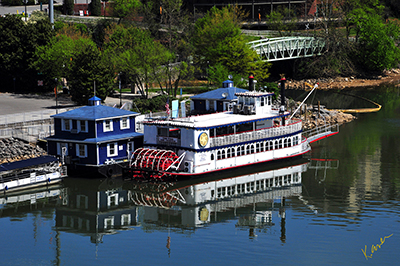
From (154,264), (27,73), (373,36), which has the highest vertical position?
(373,36)

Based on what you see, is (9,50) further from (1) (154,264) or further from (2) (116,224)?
(1) (154,264)

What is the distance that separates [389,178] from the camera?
65812 millimetres

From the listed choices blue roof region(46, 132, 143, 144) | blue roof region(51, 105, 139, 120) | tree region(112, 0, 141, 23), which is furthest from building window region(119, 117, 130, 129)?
tree region(112, 0, 141, 23)

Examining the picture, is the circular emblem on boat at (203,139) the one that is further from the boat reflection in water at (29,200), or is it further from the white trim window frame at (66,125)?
the boat reflection in water at (29,200)

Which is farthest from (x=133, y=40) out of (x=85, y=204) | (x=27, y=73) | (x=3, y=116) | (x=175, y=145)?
(x=85, y=204)

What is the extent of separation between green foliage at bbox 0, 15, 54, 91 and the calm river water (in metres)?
47.5

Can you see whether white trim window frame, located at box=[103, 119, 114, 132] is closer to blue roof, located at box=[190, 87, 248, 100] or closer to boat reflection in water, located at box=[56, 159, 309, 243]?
boat reflection in water, located at box=[56, 159, 309, 243]

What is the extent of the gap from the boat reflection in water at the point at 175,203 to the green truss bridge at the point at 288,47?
71.7 metres

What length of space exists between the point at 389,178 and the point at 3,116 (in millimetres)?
49655

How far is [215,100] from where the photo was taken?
8619 cm

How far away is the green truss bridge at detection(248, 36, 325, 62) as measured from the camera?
137 meters

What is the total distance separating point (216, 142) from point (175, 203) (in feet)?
33.2

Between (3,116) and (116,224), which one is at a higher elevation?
(3,116)

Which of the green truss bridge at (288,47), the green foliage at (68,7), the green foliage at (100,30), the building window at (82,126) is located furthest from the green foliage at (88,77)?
the green foliage at (68,7)
